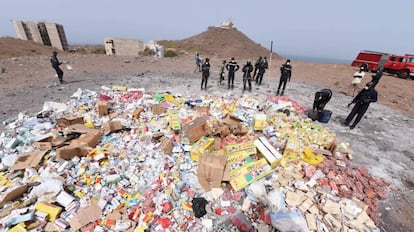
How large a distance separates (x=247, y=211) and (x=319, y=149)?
8.09ft

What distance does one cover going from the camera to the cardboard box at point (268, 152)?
3.62m

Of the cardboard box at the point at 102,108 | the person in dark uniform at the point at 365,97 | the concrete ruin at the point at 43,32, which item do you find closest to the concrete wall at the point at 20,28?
the concrete ruin at the point at 43,32

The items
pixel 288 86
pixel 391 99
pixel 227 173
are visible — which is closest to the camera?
pixel 227 173

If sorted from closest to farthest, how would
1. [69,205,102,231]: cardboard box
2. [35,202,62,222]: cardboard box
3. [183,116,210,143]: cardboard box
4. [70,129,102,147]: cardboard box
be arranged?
1. [69,205,102,231]: cardboard box
2. [35,202,62,222]: cardboard box
3. [70,129,102,147]: cardboard box
4. [183,116,210,143]: cardboard box

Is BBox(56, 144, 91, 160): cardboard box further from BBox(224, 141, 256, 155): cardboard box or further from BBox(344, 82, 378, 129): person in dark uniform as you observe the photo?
BBox(344, 82, 378, 129): person in dark uniform

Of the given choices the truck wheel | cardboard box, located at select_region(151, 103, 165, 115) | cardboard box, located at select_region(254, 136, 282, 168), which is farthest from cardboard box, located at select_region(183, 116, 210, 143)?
the truck wheel

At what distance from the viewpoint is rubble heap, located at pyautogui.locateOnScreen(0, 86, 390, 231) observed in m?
2.82

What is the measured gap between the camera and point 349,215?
9.53 ft

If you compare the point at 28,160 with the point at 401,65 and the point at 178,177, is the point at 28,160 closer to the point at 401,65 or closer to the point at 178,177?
the point at 178,177

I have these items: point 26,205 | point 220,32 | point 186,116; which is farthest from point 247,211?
point 220,32

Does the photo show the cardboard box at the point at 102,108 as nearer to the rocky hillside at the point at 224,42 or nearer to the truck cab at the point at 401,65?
the truck cab at the point at 401,65

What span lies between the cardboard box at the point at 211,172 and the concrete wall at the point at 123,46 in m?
23.7

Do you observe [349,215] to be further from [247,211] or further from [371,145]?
[371,145]

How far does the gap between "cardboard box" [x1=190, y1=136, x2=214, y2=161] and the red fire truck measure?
1410cm
